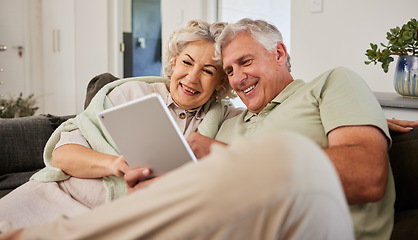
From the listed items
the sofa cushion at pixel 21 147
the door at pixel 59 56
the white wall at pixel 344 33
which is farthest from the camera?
the door at pixel 59 56

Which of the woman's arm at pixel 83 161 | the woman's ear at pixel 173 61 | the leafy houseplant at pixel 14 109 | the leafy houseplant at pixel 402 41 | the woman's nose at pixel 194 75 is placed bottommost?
the leafy houseplant at pixel 14 109

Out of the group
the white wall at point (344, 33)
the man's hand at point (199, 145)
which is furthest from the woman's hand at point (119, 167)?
the white wall at point (344, 33)

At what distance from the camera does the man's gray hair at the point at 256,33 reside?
5.21 feet

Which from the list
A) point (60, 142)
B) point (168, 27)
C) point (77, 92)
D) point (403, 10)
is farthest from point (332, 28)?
point (77, 92)

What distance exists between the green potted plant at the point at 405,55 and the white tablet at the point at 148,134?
1.24 metres

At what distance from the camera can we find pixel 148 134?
3.97ft

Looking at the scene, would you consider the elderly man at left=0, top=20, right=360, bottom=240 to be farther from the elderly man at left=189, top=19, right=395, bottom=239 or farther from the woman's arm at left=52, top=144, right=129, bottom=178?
the woman's arm at left=52, top=144, right=129, bottom=178

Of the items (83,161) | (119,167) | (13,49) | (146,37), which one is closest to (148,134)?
(119,167)

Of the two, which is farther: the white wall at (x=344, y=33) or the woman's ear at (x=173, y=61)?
the white wall at (x=344, y=33)

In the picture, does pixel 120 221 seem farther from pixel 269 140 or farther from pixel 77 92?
pixel 77 92

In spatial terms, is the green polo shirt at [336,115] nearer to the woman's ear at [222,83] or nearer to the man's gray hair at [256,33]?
the man's gray hair at [256,33]

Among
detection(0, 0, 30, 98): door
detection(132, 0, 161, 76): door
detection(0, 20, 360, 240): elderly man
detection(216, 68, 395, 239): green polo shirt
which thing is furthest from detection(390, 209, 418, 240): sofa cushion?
detection(0, 0, 30, 98): door

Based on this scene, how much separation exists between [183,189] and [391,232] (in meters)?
0.66

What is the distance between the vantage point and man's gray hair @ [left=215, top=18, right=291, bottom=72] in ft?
5.21
